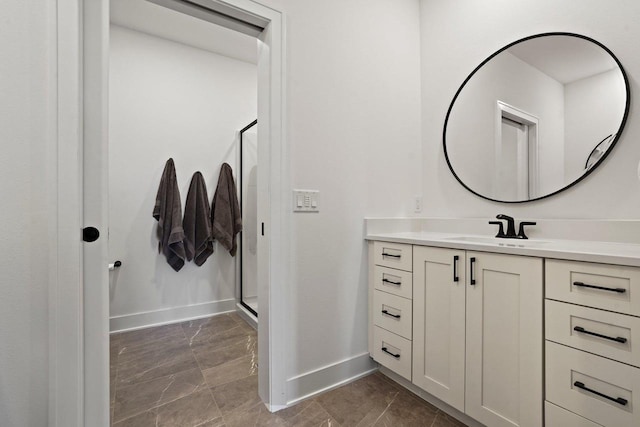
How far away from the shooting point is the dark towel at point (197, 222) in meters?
2.55

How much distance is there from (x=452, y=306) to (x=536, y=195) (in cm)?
80

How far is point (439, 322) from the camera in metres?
1.36

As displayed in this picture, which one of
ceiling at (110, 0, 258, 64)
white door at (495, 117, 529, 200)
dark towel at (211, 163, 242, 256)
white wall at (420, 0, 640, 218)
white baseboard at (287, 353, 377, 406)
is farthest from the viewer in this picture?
dark towel at (211, 163, 242, 256)

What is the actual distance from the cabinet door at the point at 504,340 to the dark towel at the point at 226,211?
6.89ft

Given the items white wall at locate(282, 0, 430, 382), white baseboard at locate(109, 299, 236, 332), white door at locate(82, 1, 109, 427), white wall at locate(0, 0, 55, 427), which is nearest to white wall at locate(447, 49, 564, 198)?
white wall at locate(282, 0, 430, 382)

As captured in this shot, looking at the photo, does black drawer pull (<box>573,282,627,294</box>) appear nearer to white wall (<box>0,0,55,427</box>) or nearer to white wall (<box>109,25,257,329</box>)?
white wall (<box>0,0,55,427</box>)

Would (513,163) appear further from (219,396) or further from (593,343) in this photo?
(219,396)

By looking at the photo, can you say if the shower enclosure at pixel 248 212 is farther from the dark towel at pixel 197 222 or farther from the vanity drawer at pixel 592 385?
the vanity drawer at pixel 592 385

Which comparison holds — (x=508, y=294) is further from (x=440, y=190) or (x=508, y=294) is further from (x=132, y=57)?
(x=132, y=57)

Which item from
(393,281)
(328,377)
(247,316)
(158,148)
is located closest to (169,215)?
(158,148)

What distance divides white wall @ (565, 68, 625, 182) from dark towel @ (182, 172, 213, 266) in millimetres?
2597

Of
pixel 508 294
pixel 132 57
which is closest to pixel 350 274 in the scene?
pixel 508 294

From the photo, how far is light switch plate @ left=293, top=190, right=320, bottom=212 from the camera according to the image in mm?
1485

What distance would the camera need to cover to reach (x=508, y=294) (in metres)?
1.12
